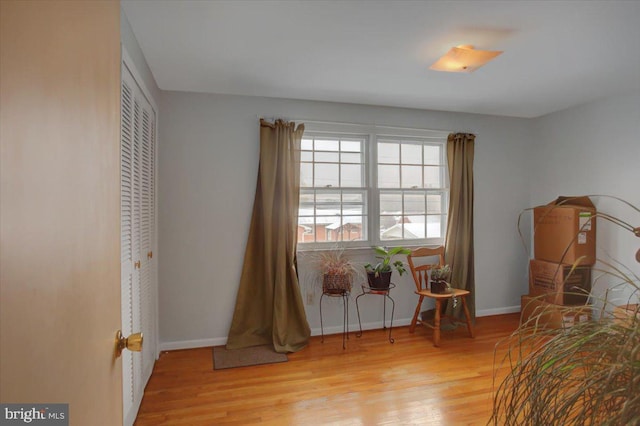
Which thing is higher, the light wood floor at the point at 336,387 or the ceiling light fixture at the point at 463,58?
the ceiling light fixture at the point at 463,58

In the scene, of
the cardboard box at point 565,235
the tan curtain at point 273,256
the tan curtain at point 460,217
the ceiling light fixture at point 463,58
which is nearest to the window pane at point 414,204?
the tan curtain at point 460,217

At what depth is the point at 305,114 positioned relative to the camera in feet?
12.1

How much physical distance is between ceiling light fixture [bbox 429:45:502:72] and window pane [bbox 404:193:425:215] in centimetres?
175

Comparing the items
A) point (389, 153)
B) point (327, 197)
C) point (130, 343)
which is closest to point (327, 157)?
point (327, 197)

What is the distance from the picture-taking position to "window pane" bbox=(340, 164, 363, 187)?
153 inches

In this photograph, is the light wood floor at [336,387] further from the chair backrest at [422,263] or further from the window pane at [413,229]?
the window pane at [413,229]

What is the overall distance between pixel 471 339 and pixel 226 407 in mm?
2565

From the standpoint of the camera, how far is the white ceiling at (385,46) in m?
2.03

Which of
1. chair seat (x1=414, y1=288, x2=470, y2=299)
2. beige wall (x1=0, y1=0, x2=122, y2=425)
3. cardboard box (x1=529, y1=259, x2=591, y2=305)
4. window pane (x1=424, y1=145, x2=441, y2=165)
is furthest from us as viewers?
window pane (x1=424, y1=145, x2=441, y2=165)

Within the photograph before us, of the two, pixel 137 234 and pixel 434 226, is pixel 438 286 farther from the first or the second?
pixel 137 234

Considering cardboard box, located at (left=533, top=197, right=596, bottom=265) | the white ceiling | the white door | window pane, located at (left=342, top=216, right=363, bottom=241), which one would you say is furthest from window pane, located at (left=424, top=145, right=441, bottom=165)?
the white door

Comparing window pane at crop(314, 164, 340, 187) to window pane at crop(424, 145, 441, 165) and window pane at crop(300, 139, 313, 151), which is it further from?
window pane at crop(424, 145, 441, 165)

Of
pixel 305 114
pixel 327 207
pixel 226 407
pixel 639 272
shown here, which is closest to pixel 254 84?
pixel 305 114

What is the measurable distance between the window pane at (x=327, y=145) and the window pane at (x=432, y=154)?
1.14m
